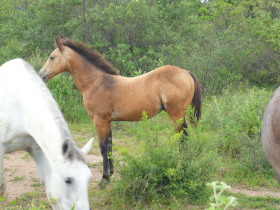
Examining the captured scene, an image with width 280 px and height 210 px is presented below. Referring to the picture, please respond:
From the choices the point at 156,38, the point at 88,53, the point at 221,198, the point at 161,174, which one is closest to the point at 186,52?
the point at 156,38

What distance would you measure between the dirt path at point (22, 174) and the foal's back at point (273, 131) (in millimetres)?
3752

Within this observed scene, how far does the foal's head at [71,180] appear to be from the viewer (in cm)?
289

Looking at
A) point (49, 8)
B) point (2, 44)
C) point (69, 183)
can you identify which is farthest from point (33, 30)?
point (69, 183)

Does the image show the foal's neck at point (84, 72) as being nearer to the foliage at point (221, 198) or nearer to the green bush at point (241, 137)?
the green bush at point (241, 137)

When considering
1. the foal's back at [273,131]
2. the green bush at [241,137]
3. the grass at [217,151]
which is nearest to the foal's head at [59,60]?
the grass at [217,151]

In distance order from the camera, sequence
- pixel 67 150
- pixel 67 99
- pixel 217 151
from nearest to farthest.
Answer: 1. pixel 67 150
2. pixel 217 151
3. pixel 67 99

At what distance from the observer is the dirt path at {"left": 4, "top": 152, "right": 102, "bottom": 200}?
506 cm

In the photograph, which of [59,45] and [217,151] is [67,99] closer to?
[59,45]

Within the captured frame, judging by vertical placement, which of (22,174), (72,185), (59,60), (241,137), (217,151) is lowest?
(22,174)

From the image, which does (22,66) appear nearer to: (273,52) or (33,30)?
(33,30)

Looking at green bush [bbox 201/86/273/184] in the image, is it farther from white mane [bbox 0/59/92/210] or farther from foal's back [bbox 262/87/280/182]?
foal's back [bbox 262/87/280/182]

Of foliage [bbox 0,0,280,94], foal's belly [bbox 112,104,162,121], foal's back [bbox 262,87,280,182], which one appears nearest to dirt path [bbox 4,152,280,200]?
foal's belly [bbox 112,104,162,121]

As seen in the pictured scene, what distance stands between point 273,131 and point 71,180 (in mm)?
1718

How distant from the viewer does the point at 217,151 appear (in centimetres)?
622
